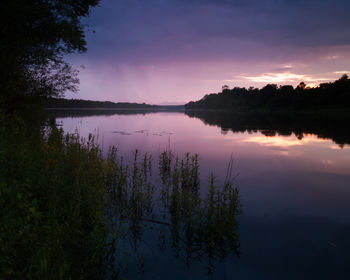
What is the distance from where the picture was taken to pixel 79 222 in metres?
6.16

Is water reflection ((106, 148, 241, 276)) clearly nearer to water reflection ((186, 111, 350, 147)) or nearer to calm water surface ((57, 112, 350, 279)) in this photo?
calm water surface ((57, 112, 350, 279))

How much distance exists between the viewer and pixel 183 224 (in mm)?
8195

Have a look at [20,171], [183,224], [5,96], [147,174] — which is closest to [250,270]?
[183,224]

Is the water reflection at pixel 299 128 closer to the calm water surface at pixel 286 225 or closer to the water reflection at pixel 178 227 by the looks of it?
the calm water surface at pixel 286 225

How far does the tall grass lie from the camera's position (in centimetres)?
455

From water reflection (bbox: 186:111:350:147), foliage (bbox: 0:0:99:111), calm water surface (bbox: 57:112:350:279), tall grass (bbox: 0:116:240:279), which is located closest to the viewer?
tall grass (bbox: 0:116:240:279)

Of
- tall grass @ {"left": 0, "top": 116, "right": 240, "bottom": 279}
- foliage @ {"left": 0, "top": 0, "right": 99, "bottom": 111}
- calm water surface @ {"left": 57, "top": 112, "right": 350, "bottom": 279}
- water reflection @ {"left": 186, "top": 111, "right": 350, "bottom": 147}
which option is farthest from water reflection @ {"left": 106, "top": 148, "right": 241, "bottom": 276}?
water reflection @ {"left": 186, "top": 111, "right": 350, "bottom": 147}

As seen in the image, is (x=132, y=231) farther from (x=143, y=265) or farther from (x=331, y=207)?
(x=331, y=207)

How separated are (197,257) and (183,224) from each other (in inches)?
65.7

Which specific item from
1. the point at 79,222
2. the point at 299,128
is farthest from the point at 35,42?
the point at 299,128

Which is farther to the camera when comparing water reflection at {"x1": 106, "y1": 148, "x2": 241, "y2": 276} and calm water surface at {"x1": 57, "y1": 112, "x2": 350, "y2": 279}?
water reflection at {"x1": 106, "y1": 148, "x2": 241, "y2": 276}

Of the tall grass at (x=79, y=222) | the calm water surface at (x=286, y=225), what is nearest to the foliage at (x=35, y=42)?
the tall grass at (x=79, y=222)

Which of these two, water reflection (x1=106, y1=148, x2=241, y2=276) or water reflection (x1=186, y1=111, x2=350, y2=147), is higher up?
water reflection (x1=186, y1=111, x2=350, y2=147)

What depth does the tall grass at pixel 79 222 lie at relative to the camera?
4551mm
